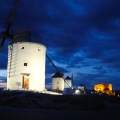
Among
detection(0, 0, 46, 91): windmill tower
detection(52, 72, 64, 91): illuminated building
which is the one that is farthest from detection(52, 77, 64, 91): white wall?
detection(0, 0, 46, 91): windmill tower

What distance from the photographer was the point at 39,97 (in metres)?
30.8

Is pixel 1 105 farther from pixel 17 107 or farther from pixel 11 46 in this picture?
pixel 11 46

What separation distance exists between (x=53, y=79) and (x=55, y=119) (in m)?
45.9

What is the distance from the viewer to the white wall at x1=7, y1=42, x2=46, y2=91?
38875 millimetres

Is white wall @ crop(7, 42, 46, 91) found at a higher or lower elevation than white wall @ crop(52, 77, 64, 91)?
higher

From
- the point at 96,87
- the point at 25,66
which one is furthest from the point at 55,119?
the point at 96,87

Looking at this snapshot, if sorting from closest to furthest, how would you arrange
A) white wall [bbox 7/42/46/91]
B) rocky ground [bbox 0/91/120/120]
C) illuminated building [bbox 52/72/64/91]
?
rocky ground [bbox 0/91/120/120] < white wall [bbox 7/42/46/91] < illuminated building [bbox 52/72/64/91]

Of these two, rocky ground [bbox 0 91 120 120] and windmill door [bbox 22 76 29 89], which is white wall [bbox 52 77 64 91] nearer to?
windmill door [bbox 22 76 29 89]

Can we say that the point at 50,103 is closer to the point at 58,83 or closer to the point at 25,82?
the point at 25,82

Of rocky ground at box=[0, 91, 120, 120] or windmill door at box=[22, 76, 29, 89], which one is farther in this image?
windmill door at box=[22, 76, 29, 89]

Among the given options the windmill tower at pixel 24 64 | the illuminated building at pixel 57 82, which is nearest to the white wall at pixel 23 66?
the windmill tower at pixel 24 64

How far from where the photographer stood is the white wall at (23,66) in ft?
128

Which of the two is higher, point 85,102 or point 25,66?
point 25,66

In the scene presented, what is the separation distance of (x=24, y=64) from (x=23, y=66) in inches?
15.2
